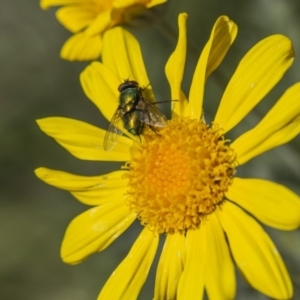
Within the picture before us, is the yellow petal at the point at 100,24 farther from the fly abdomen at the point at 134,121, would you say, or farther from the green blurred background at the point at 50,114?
the green blurred background at the point at 50,114

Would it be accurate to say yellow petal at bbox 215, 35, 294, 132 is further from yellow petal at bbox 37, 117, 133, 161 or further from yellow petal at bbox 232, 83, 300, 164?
yellow petal at bbox 37, 117, 133, 161

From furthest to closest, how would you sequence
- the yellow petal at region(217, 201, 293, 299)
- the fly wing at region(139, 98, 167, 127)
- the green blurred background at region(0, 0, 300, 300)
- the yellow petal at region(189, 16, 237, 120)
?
1. the green blurred background at region(0, 0, 300, 300)
2. the fly wing at region(139, 98, 167, 127)
3. the yellow petal at region(189, 16, 237, 120)
4. the yellow petal at region(217, 201, 293, 299)

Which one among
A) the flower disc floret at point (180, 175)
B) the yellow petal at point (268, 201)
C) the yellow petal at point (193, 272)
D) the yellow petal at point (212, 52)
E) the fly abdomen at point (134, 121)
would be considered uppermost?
the yellow petal at point (212, 52)

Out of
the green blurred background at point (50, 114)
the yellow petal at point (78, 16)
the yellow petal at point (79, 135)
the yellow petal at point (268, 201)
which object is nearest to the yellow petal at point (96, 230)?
the yellow petal at point (79, 135)

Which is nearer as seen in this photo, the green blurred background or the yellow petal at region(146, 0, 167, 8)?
the yellow petal at region(146, 0, 167, 8)

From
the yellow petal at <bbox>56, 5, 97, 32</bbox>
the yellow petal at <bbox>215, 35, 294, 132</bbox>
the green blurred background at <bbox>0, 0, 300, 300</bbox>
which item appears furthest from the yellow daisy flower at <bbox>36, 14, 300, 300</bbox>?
the green blurred background at <bbox>0, 0, 300, 300</bbox>

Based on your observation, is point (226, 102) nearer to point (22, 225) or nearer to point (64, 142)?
point (64, 142)
